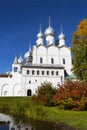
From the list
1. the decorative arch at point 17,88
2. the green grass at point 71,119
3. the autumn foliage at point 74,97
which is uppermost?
the decorative arch at point 17,88

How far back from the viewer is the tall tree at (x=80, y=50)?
29422 mm

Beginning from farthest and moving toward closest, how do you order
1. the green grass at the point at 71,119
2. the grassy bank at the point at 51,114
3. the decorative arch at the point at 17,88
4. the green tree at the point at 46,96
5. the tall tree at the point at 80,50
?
the decorative arch at the point at 17,88 → the tall tree at the point at 80,50 → the green tree at the point at 46,96 → the grassy bank at the point at 51,114 → the green grass at the point at 71,119

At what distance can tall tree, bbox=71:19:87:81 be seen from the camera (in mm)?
29422

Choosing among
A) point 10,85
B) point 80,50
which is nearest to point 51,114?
point 80,50

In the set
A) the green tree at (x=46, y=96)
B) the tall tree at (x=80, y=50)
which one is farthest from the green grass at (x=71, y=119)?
the tall tree at (x=80, y=50)

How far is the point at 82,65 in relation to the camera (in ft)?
96.7

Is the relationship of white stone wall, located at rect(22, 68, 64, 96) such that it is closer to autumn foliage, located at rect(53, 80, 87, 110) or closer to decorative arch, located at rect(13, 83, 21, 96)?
decorative arch, located at rect(13, 83, 21, 96)

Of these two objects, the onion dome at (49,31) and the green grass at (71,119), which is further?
the onion dome at (49,31)

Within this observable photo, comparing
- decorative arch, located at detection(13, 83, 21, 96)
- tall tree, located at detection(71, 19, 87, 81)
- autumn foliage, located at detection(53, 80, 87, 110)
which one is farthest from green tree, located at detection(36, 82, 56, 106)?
decorative arch, located at detection(13, 83, 21, 96)

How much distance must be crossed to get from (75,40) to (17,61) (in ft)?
112

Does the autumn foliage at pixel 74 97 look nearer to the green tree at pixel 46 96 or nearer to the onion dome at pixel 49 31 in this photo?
the green tree at pixel 46 96

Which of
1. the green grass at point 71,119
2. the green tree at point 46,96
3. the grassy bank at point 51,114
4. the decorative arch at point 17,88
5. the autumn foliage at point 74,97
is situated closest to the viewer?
the green grass at point 71,119

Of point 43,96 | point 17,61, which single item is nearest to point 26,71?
point 17,61

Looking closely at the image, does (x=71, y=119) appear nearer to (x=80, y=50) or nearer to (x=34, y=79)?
(x=80, y=50)
